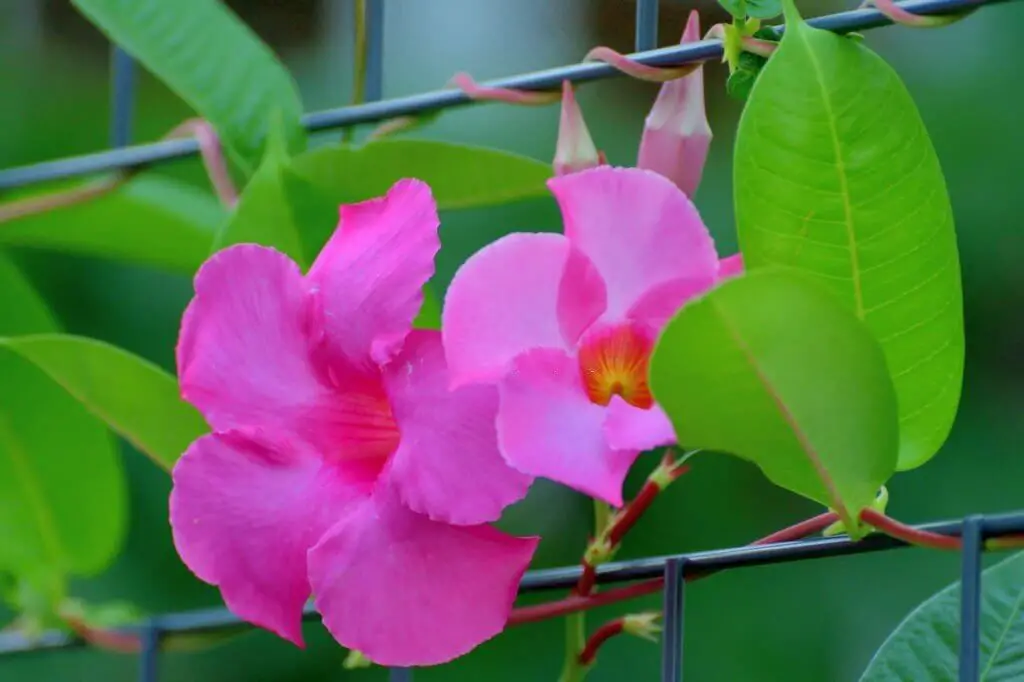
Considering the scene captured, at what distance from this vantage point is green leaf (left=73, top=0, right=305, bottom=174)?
533 millimetres

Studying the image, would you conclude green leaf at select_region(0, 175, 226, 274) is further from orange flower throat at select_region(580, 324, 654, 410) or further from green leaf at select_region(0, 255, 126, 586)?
orange flower throat at select_region(580, 324, 654, 410)

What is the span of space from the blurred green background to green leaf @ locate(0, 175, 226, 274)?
2.55ft

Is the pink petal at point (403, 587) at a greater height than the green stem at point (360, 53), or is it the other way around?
the green stem at point (360, 53)

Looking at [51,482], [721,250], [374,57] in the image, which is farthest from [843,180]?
[721,250]

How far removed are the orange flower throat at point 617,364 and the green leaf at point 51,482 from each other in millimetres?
261

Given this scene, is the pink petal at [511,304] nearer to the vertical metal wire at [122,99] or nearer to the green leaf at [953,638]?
the green leaf at [953,638]

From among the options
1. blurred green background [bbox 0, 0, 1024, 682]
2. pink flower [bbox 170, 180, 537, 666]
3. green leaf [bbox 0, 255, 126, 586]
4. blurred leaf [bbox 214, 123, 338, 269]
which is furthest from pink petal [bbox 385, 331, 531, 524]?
blurred green background [bbox 0, 0, 1024, 682]

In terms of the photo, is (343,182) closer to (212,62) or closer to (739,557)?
(212,62)

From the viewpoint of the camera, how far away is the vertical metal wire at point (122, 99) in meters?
0.61

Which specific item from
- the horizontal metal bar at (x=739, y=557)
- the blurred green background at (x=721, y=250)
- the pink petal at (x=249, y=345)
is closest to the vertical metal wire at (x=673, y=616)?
the horizontal metal bar at (x=739, y=557)

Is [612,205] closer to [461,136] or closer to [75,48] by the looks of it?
[461,136]

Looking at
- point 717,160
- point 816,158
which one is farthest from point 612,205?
point 717,160

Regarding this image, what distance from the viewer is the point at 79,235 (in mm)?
599

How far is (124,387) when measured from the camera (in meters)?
0.50
